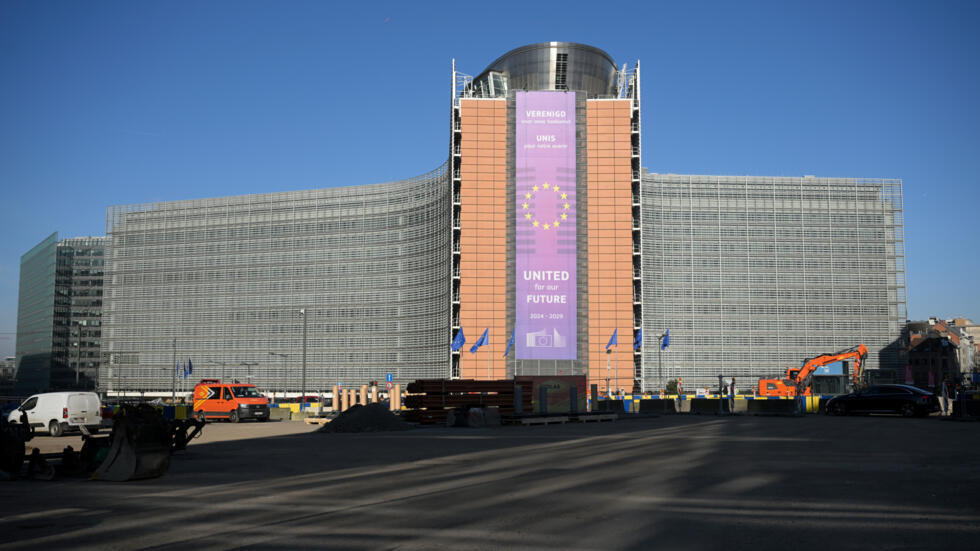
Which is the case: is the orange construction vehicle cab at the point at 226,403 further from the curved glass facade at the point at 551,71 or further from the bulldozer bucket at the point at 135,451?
the curved glass facade at the point at 551,71

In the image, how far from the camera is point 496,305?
9338 cm

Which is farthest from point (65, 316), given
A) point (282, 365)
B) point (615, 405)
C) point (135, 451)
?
point (135, 451)

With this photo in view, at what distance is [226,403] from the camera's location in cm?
4238

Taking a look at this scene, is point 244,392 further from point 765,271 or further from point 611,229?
point 765,271


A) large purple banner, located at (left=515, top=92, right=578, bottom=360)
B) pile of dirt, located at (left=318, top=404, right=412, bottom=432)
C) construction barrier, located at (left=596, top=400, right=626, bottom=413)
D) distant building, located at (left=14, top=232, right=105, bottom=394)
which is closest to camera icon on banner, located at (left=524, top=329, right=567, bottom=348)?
large purple banner, located at (left=515, top=92, right=578, bottom=360)

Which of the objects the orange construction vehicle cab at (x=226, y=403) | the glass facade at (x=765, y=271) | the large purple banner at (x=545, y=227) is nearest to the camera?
the orange construction vehicle cab at (x=226, y=403)

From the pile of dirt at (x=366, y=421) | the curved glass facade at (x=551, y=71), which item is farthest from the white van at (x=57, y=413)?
the curved glass facade at (x=551, y=71)

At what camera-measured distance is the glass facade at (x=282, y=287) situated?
113438 mm

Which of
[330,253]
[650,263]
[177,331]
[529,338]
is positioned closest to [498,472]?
[529,338]

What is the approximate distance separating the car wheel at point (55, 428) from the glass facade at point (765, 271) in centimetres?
8628

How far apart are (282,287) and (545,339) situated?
49.9 meters

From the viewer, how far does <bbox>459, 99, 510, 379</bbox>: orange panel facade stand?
3684 inches

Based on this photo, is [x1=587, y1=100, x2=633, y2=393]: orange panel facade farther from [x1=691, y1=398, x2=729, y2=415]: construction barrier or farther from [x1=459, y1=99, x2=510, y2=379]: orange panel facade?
[x1=691, y1=398, x2=729, y2=415]: construction barrier

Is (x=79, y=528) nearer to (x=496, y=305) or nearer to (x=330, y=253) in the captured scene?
(x=496, y=305)
